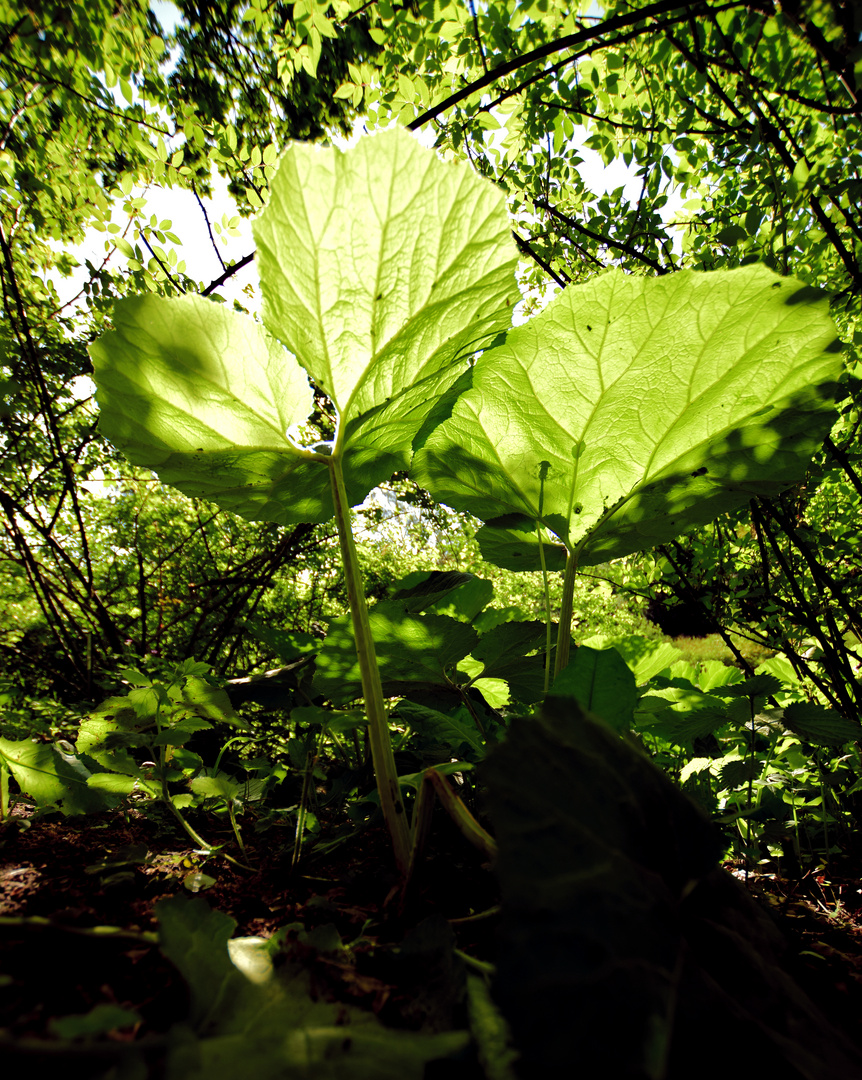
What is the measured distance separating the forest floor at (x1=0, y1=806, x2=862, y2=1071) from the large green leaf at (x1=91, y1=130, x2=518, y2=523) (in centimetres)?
52

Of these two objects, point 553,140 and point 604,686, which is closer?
point 604,686

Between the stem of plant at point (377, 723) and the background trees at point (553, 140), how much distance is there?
41.5 inches

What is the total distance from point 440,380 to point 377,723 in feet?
1.51

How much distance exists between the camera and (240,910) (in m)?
0.60

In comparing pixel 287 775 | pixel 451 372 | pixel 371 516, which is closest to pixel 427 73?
pixel 451 372

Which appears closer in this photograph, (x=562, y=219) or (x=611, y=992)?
(x=611, y=992)

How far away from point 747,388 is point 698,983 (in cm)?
67

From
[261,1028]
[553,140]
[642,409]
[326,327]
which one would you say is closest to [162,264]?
[553,140]

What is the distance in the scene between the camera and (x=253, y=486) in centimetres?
83

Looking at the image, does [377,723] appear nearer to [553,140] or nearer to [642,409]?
[642,409]

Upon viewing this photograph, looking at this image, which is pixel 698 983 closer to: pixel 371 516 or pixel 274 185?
pixel 274 185

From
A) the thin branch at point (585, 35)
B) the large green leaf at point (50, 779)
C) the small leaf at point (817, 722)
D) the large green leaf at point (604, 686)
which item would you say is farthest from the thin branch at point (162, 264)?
the small leaf at point (817, 722)

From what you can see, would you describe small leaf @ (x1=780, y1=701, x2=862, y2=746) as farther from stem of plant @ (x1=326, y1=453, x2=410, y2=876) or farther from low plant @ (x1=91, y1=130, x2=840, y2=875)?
stem of plant @ (x1=326, y1=453, x2=410, y2=876)

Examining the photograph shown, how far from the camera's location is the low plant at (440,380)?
2.05 feet
